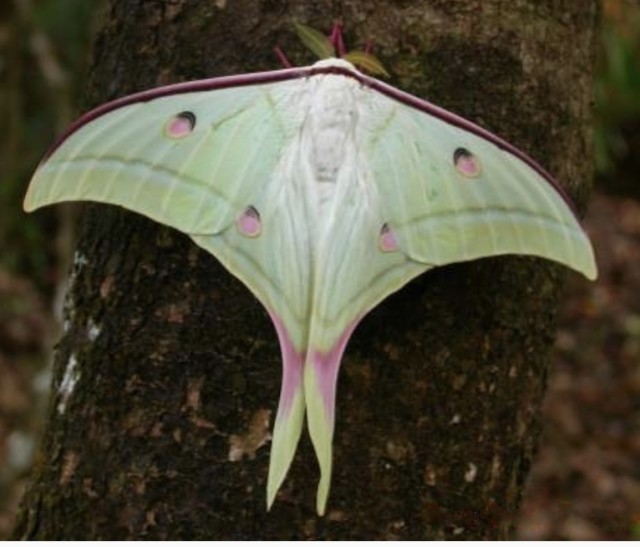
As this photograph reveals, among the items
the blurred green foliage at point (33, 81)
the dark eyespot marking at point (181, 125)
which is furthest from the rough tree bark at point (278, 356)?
the blurred green foliage at point (33, 81)

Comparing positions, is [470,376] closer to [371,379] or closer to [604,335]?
[371,379]

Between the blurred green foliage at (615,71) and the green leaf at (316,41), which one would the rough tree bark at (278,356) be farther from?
the blurred green foliage at (615,71)

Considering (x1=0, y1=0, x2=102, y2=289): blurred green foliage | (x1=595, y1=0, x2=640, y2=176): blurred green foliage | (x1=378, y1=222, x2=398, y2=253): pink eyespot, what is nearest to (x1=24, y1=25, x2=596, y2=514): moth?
(x1=378, y1=222, x2=398, y2=253): pink eyespot

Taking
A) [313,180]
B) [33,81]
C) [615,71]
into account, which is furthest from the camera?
[33,81]

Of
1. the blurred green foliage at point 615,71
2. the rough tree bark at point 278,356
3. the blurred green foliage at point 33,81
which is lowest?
the rough tree bark at point 278,356

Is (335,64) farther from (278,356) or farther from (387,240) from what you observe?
(278,356)

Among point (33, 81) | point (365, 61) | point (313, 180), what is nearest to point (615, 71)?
point (33, 81)
